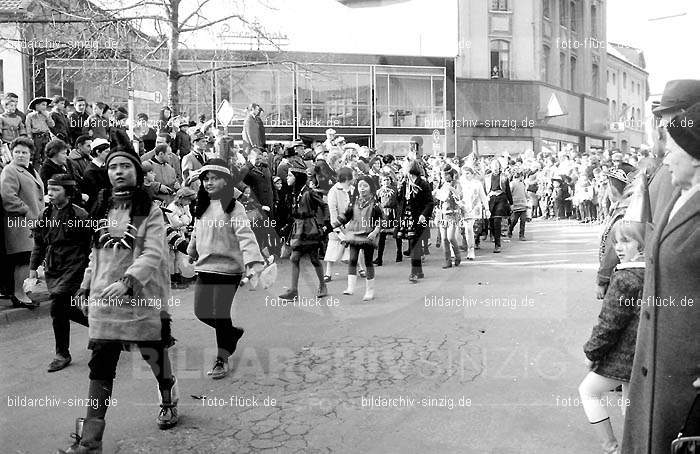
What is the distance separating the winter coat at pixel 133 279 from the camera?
4.37m

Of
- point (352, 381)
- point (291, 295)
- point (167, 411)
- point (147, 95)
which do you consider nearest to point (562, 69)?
point (147, 95)

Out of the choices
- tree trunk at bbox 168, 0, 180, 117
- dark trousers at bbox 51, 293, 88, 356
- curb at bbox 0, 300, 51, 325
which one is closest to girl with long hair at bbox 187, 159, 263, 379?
dark trousers at bbox 51, 293, 88, 356

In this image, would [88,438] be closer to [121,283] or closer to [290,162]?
[121,283]

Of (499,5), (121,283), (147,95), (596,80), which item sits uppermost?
(499,5)

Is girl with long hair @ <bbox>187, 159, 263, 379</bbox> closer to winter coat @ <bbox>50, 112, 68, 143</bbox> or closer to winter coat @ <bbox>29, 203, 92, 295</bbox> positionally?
winter coat @ <bbox>29, 203, 92, 295</bbox>

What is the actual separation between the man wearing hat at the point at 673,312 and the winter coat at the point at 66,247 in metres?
5.11

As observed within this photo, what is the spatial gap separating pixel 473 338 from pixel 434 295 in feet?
8.49

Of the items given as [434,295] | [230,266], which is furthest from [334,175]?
[230,266]

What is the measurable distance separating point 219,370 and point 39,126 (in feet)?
27.8

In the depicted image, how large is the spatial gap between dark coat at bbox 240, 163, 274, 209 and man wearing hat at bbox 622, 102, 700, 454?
34.1ft

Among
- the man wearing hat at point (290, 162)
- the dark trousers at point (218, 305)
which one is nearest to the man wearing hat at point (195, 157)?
the man wearing hat at point (290, 162)

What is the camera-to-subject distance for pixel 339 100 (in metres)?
36.9

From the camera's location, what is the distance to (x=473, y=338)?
738 centimetres

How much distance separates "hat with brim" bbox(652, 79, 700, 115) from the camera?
3.11 meters
